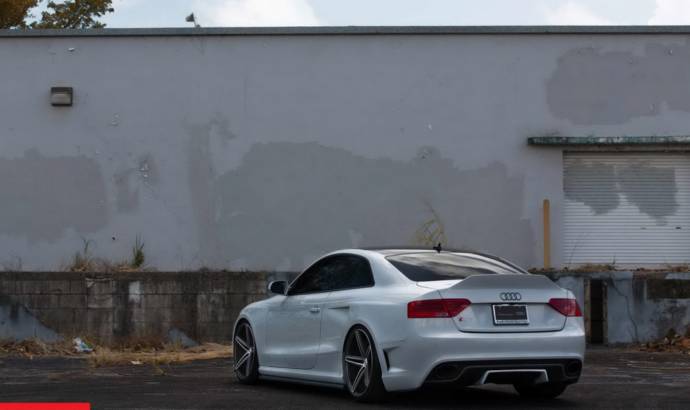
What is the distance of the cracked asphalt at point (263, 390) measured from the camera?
10570mm

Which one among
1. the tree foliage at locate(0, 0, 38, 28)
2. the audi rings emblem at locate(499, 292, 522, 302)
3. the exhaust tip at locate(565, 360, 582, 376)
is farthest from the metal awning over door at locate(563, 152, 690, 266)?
the tree foliage at locate(0, 0, 38, 28)

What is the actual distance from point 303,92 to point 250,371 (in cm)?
968

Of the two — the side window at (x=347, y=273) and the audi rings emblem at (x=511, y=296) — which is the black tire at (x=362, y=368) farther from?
the audi rings emblem at (x=511, y=296)

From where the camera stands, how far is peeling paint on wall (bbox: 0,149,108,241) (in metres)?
21.4

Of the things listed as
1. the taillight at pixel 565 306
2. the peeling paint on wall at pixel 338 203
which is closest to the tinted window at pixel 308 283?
the taillight at pixel 565 306


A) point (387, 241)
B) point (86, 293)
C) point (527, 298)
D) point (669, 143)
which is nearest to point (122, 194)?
point (86, 293)

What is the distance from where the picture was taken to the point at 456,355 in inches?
388

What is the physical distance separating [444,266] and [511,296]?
32.3 inches

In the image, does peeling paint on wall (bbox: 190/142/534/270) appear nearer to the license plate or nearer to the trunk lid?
the trunk lid

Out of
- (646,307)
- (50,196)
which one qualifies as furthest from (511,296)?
(50,196)

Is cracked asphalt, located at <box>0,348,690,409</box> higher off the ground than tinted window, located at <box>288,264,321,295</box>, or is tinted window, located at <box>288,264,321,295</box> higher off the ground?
tinted window, located at <box>288,264,321,295</box>

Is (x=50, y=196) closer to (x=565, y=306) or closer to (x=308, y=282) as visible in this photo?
(x=308, y=282)

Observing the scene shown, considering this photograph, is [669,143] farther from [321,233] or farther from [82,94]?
[82,94]

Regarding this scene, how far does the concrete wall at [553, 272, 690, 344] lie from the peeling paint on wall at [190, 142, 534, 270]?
2813 millimetres
